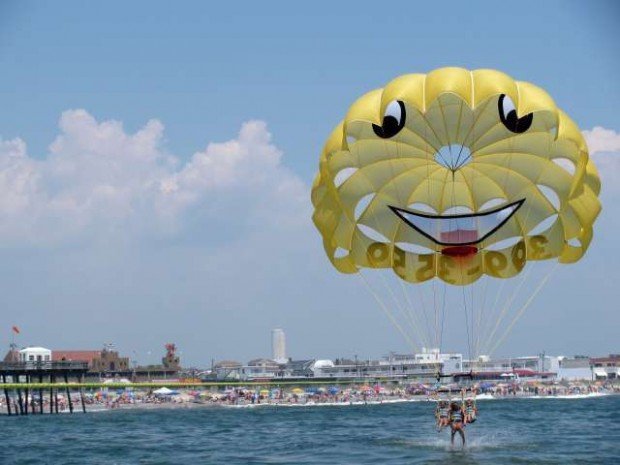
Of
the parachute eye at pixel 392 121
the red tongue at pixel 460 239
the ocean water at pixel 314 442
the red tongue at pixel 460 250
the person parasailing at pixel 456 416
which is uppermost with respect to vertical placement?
the parachute eye at pixel 392 121

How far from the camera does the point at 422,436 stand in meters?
45.2

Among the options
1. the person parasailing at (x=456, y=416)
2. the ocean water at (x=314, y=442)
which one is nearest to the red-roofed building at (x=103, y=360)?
the ocean water at (x=314, y=442)

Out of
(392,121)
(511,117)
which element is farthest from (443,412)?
(511,117)

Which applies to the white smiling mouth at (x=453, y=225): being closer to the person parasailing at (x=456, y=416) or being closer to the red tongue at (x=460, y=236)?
the red tongue at (x=460, y=236)

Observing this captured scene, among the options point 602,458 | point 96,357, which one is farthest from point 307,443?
point 96,357

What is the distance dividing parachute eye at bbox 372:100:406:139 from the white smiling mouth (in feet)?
9.40

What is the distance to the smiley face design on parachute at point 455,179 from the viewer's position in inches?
1107

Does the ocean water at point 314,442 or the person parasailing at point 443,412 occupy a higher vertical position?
the person parasailing at point 443,412

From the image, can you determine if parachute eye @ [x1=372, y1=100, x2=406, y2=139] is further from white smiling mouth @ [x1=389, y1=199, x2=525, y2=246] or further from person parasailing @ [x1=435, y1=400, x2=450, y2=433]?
person parasailing @ [x1=435, y1=400, x2=450, y2=433]

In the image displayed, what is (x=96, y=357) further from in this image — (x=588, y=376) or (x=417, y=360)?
(x=588, y=376)

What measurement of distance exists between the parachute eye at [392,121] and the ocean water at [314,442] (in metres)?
10.4

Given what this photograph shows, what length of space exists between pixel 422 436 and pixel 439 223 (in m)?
17.2

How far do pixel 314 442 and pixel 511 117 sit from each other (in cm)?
2035

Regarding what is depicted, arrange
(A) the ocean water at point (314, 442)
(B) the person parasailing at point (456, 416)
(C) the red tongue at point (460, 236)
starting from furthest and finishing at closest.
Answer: (A) the ocean water at point (314, 442)
(B) the person parasailing at point (456, 416)
(C) the red tongue at point (460, 236)
